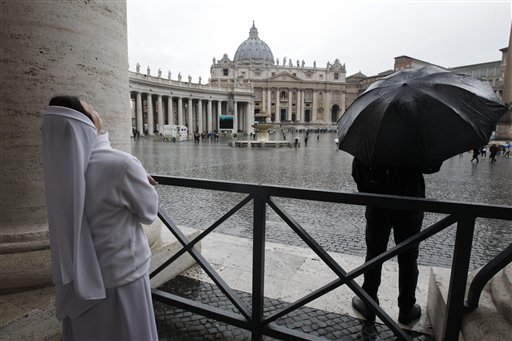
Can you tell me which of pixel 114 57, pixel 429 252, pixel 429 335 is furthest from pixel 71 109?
pixel 429 252

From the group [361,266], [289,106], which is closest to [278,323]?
[361,266]

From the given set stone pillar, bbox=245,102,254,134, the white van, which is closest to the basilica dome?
stone pillar, bbox=245,102,254,134

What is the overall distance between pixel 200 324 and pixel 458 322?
172 cm

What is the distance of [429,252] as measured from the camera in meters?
4.50

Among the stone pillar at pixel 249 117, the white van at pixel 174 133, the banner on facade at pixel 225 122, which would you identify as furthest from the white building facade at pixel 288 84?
the white van at pixel 174 133

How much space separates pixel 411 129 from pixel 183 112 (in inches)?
2692

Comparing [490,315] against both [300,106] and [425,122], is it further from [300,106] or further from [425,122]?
[300,106]

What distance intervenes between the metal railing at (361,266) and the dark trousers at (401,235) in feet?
1.51

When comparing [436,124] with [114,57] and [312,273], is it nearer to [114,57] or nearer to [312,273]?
[312,273]

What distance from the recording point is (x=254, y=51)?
371ft

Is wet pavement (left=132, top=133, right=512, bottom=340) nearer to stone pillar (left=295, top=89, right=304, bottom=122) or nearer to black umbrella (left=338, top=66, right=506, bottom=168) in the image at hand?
black umbrella (left=338, top=66, right=506, bottom=168)

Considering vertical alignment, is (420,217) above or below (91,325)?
above

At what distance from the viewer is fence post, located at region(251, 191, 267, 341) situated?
2.23 meters

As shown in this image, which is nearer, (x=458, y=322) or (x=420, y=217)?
(x=458, y=322)
